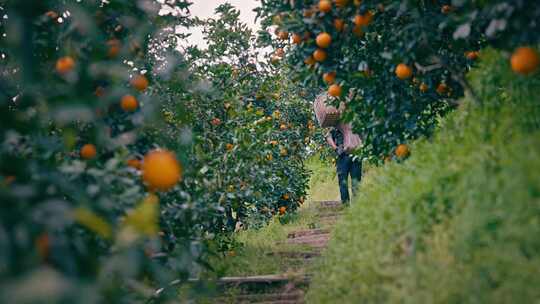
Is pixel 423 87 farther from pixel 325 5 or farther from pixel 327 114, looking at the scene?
pixel 327 114

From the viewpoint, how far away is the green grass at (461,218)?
176 cm

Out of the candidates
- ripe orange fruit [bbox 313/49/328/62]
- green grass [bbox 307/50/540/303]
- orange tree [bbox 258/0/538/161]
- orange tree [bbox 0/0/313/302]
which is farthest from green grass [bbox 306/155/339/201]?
green grass [bbox 307/50/540/303]

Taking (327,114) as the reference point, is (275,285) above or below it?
below

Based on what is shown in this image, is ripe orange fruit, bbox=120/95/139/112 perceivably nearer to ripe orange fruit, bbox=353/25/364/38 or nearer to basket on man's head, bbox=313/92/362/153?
ripe orange fruit, bbox=353/25/364/38

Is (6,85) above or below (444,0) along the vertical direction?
below

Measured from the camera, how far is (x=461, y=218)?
2.02m

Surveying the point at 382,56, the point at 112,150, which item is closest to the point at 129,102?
the point at 112,150

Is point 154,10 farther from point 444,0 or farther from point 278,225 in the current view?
point 278,225

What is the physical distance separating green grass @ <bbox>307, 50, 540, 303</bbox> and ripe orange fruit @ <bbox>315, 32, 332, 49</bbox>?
896 millimetres

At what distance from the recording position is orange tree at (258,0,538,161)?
3180 mm

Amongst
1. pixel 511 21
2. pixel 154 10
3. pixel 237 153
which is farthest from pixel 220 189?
pixel 511 21

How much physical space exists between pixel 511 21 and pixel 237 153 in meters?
3.01

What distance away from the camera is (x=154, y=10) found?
10.8ft

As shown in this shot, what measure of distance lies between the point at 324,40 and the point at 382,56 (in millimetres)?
404
